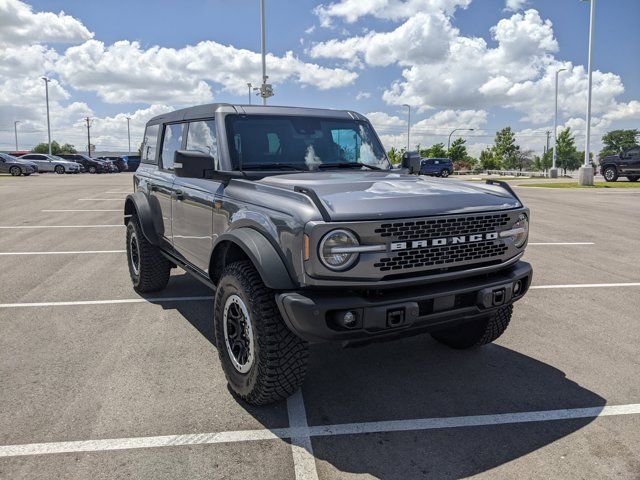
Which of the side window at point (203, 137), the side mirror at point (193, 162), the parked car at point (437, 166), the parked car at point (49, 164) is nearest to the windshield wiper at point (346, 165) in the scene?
the side window at point (203, 137)

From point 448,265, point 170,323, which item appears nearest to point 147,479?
point 448,265

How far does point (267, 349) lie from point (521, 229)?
1.91m

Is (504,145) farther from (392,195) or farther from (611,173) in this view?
(392,195)

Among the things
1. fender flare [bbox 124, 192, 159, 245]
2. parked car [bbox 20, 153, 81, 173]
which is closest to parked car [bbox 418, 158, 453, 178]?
parked car [bbox 20, 153, 81, 173]

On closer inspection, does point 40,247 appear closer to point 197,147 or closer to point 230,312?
point 197,147

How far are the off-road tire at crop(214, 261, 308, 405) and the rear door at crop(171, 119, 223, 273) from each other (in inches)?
35.0

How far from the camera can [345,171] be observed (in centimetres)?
429

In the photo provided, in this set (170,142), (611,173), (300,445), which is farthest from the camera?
(611,173)

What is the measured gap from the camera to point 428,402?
3.42 meters

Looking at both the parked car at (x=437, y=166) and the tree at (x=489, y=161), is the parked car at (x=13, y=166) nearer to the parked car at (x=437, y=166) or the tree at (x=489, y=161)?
the parked car at (x=437, y=166)

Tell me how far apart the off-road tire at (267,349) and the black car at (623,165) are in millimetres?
30164

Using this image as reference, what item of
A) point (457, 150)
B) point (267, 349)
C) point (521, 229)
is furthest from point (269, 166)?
point (457, 150)

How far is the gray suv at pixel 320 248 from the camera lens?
285 centimetres

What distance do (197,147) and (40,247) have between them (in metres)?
5.67
